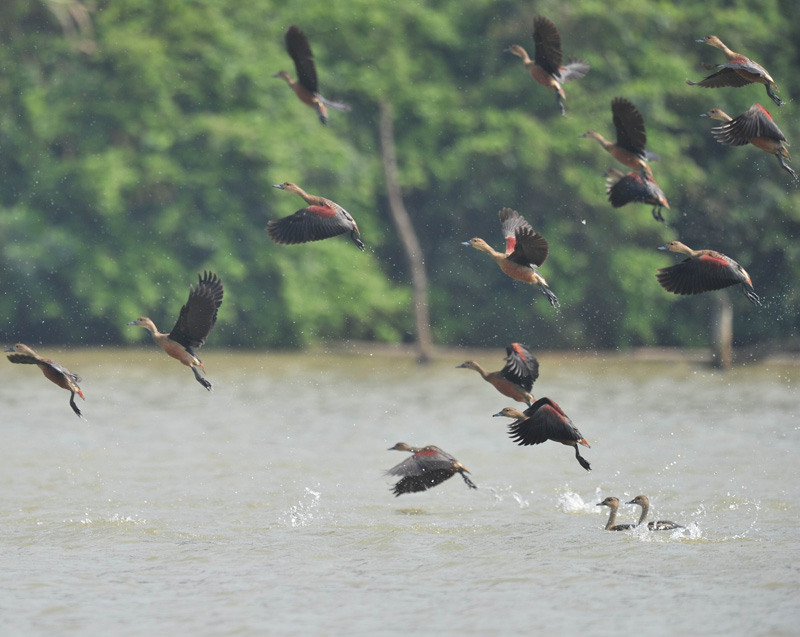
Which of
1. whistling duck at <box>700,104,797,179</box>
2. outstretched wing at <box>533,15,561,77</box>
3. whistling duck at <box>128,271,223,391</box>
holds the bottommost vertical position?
whistling duck at <box>128,271,223,391</box>

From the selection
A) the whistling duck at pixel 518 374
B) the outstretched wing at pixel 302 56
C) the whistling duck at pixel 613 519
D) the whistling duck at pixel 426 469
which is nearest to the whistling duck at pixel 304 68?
the outstretched wing at pixel 302 56

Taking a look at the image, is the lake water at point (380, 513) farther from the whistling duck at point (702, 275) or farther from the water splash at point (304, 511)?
the whistling duck at point (702, 275)

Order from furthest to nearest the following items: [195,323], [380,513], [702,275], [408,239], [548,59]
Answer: [408,239]
[380,513]
[548,59]
[195,323]
[702,275]

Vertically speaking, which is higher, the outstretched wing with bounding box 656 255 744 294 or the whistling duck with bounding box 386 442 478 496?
the outstretched wing with bounding box 656 255 744 294

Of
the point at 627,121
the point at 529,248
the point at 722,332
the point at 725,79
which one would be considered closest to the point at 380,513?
the point at 529,248

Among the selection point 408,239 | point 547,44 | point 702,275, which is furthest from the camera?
point 408,239

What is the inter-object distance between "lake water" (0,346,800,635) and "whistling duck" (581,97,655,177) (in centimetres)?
295

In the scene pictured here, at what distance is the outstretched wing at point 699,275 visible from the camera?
10.0 meters

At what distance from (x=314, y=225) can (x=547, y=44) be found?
255 cm

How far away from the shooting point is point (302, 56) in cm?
1211

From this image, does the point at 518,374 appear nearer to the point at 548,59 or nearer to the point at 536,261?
the point at 536,261

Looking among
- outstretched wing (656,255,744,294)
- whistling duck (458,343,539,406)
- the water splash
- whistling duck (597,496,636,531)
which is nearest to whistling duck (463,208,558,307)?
whistling duck (458,343,539,406)

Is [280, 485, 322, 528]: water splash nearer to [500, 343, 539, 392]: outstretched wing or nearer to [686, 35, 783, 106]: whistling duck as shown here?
[500, 343, 539, 392]: outstretched wing

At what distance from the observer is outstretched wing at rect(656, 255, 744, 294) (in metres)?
10.0
